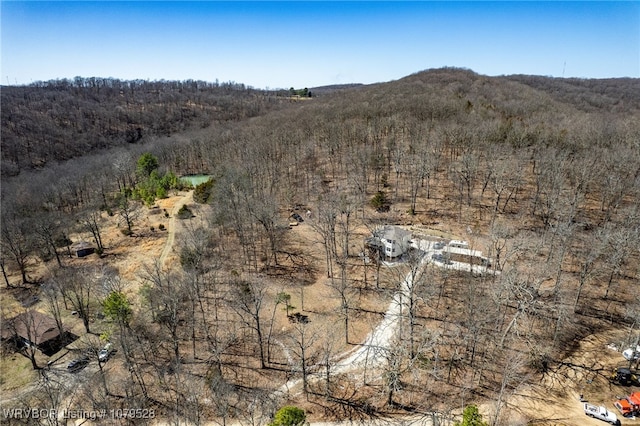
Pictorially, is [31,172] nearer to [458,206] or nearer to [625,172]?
[458,206]

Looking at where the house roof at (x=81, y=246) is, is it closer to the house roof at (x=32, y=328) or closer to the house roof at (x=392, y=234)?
the house roof at (x=32, y=328)

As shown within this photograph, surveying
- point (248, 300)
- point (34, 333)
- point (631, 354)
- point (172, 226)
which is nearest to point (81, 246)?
point (172, 226)

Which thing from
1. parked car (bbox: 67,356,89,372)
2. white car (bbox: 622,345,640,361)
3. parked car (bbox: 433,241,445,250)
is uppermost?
parked car (bbox: 433,241,445,250)

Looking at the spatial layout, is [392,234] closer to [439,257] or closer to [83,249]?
[439,257]

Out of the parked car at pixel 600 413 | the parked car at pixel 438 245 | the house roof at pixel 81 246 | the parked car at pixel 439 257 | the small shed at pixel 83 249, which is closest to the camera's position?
the parked car at pixel 600 413

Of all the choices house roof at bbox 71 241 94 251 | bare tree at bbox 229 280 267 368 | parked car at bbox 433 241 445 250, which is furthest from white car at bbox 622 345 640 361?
house roof at bbox 71 241 94 251

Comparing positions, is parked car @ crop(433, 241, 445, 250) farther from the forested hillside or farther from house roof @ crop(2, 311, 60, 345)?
the forested hillside

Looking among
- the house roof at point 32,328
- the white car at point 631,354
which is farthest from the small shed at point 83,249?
the white car at point 631,354
